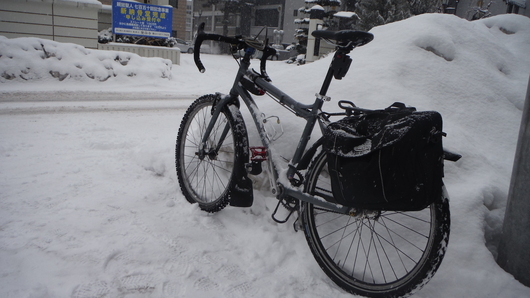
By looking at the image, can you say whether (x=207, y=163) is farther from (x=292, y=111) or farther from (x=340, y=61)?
(x=340, y=61)

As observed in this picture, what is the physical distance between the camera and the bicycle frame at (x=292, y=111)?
222cm

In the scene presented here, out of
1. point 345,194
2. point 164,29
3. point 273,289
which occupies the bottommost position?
point 273,289

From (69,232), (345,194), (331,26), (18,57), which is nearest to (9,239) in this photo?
(69,232)

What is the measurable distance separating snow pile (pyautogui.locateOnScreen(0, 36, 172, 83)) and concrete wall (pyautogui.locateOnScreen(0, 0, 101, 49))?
11.8 feet

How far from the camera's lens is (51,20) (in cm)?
1289

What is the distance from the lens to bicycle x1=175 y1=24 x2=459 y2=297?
→ 194 centimetres

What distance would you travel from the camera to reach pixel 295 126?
9.95 ft

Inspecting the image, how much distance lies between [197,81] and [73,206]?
1037 cm

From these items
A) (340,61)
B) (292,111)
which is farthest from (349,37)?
(292,111)

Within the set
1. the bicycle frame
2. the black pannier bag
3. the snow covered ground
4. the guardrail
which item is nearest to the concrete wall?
the guardrail

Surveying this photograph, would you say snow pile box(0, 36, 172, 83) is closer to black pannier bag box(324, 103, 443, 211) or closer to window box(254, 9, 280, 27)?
black pannier bag box(324, 103, 443, 211)

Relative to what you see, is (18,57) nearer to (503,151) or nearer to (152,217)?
(152,217)

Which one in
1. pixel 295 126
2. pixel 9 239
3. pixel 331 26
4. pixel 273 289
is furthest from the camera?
pixel 331 26

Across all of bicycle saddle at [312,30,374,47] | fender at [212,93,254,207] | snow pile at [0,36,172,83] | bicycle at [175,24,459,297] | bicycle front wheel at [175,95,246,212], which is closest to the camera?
bicycle at [175,24,459,297]
